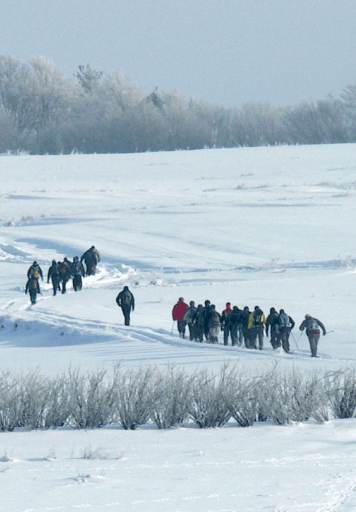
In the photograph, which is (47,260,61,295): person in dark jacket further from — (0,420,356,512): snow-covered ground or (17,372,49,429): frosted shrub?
(0,420,356,512): snow-covered ground

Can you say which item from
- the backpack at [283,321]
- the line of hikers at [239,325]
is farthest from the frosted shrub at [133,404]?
the backpack at [283,321]

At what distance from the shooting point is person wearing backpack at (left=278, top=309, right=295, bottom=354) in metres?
23.1

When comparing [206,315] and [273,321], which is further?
[206,315]

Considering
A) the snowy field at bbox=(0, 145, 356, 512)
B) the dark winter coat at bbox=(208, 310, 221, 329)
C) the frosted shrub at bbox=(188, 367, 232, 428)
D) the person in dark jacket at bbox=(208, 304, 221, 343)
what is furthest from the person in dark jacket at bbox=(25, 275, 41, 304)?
the frosted shrub at bbox=(188, 367, 232, 428)

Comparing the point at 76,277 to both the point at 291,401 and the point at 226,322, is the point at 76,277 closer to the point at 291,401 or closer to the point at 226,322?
the point at 226,322

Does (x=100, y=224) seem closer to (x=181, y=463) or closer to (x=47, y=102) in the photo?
(x=181, y=463)

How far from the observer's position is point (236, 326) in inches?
957

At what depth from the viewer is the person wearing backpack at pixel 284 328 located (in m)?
23.1

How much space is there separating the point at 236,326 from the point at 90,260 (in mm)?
13294

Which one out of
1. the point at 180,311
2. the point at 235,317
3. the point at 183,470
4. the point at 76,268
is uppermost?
the point at 76,268

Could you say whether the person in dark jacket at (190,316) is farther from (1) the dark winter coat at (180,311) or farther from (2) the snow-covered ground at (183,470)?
(2) the snow-covered ground at (183,470)

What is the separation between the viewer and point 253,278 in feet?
118

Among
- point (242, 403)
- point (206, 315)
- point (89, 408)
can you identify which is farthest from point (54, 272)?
point (242, 403)

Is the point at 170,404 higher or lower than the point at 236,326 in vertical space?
lower
